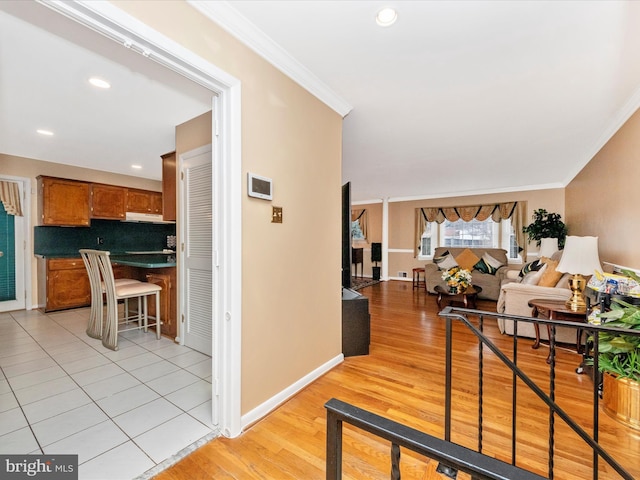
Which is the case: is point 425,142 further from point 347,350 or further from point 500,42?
point 347,350

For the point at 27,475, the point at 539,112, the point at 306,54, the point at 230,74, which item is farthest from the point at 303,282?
the point at 539,112

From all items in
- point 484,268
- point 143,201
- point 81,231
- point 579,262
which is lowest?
point 484,268

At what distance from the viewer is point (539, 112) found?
289 centimetres

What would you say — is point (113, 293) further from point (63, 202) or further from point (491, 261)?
point (491, 261)

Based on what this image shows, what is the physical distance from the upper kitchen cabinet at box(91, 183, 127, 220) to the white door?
0.92m

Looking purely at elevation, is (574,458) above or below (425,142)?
below

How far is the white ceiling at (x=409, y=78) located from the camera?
1.65m

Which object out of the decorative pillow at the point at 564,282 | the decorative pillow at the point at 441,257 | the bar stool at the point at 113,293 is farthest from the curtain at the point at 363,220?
the bar stool at the point at 113,293

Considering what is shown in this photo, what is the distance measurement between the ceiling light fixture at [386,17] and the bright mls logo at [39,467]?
9.69ft

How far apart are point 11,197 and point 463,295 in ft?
24.9

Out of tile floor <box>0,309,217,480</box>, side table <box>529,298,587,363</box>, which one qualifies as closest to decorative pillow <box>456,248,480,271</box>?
side table <box>529,298,587,363</box>

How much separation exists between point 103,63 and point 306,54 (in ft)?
4.93

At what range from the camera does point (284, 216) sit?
2.14 metres

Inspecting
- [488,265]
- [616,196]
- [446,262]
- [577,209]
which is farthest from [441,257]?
[616,196]
